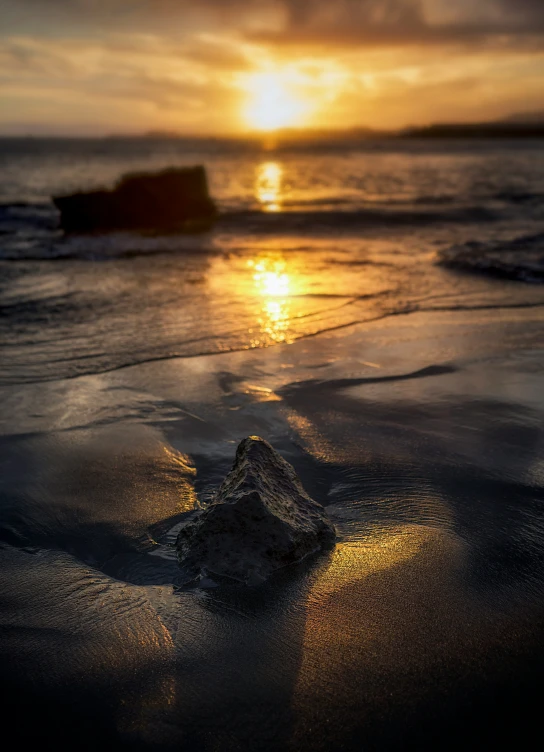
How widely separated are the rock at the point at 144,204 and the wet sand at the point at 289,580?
11.8 metres

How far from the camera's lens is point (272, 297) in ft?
25.9

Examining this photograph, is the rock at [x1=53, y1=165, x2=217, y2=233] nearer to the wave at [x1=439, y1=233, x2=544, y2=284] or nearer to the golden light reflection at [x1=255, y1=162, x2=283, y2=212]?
the golden light reflection at [x1=255, y1=162, x2=283, y2=212]

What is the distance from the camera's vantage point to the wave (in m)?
8.83

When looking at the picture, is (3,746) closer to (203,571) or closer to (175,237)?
(203,571)

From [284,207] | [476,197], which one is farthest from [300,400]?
[476,197]

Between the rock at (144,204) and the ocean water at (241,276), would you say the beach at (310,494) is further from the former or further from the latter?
the rock at (144,204)

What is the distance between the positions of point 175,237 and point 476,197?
1238cm

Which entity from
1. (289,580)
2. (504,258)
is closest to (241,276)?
(504,258)

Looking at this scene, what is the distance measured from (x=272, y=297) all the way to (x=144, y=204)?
9460 millimetres

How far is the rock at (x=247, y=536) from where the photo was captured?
8.12 feet

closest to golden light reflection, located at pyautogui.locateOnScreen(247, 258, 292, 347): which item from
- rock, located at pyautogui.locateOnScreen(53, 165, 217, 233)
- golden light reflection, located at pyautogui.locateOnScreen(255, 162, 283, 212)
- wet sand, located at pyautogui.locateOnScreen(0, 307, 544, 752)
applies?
wet sand, located at pyautogui.locateOnScreen(0, 307, 544, 752)

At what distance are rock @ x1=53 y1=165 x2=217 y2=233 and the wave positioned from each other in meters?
7.77

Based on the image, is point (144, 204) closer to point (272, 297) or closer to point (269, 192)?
point (272, 297)

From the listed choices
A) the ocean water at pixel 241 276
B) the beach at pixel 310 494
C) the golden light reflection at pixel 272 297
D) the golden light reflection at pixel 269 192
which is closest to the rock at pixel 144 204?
the ocean water at pixel 241 276
